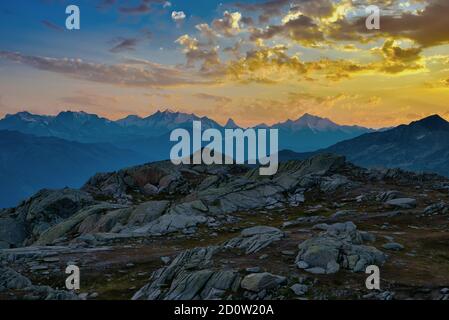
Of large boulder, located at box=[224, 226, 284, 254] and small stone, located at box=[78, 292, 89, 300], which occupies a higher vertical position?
large boulder, located at box=[224, 226, 284, 254]

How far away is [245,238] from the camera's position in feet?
139

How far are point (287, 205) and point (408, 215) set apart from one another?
21912 mm

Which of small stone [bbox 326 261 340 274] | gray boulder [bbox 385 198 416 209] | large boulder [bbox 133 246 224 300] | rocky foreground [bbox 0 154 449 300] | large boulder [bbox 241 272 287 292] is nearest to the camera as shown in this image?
large boulder [bbox 241 272 287 292]

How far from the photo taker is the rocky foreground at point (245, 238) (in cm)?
3048

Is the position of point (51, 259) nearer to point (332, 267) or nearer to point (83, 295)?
point (83, 295)

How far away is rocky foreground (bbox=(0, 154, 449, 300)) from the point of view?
100 ft

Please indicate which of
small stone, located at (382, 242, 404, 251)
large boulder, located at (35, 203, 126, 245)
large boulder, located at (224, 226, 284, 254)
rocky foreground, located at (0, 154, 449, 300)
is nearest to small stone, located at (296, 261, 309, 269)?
rocky foreground, located at (0, 154, 449, 300)

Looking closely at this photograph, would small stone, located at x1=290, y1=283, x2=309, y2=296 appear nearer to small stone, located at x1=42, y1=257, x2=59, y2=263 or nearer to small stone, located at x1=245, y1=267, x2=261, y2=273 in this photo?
small stone, located at x1=245, y1=267, x2=261, y2=273

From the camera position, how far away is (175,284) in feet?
104

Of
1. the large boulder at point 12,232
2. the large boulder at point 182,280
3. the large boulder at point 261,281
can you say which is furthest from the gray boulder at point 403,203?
the large boulder at point 12,232

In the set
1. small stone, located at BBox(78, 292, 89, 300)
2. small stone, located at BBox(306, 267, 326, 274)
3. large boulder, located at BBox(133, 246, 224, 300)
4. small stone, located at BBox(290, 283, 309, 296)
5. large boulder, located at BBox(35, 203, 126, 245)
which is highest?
small stone, located at BBox(306, 267, 326, 274)

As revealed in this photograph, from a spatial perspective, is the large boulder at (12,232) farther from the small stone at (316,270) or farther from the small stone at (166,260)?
the small stone at (316,270)

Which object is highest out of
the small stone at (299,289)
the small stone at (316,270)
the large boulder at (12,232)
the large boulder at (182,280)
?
the small stone at (316,270)
